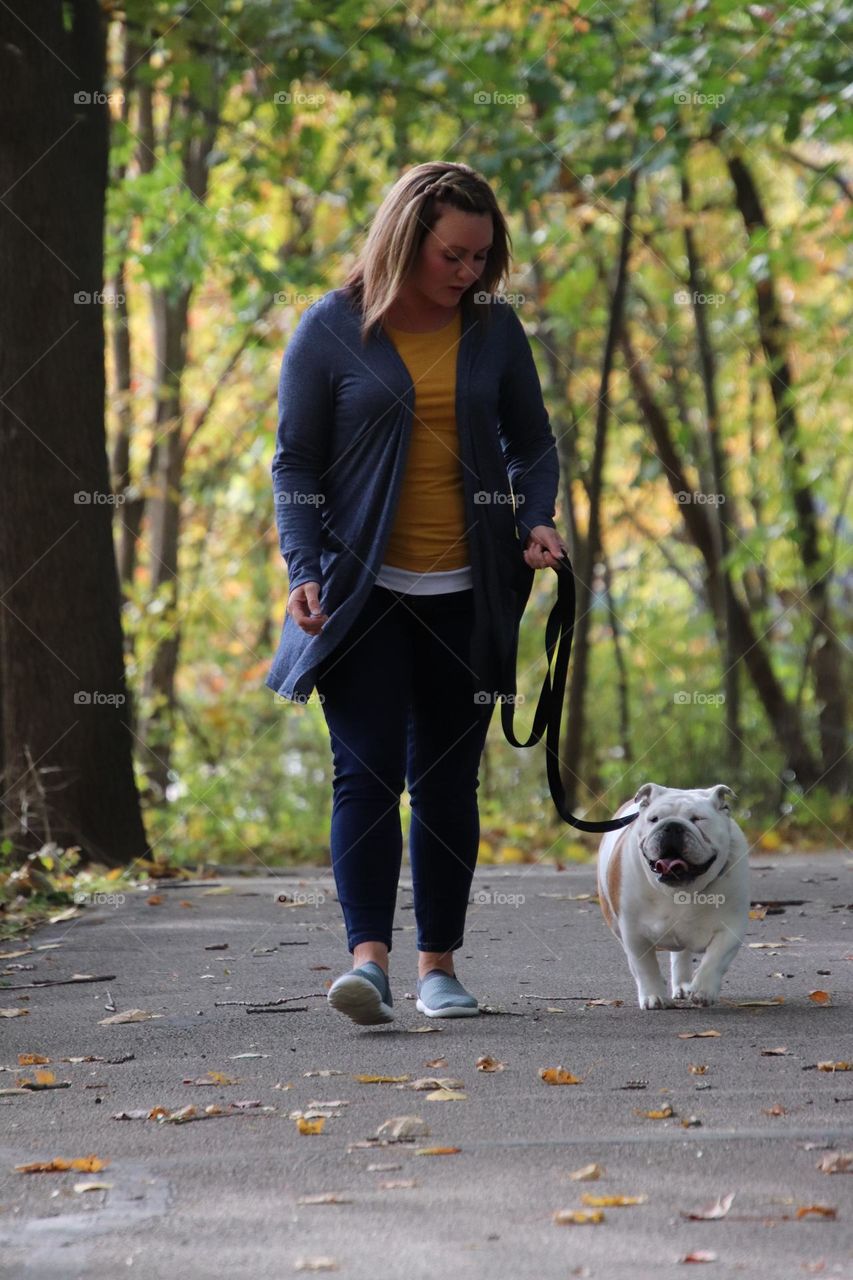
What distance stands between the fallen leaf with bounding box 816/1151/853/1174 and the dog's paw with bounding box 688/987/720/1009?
1506 mm

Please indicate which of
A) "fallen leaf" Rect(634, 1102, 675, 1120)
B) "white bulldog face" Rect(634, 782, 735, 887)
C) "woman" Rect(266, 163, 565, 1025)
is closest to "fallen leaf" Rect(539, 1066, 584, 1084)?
"fallen leaf" Rect(634, 1102, 675, 1120)

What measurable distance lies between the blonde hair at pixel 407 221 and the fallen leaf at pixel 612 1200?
88.6 inches

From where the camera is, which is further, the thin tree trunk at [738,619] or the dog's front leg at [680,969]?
the thin tree trunk at [738,619]

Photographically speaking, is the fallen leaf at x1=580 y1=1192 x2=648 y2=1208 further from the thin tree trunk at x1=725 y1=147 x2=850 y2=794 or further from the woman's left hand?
the thin tree trunk at x1=725 y1=147 x2=850 y2=794

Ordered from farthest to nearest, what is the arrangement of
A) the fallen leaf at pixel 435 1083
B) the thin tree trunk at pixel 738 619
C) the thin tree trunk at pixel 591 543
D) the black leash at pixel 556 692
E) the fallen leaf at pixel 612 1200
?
the thin tree trunk at pixel 738 619
the thin tree trunk at pixel 591 543
the black leash at pixel 556 692
the fallen leaf at pixel 435 1083
the fallen leaf at pixel 612 1200

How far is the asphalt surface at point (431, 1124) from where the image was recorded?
261 cm

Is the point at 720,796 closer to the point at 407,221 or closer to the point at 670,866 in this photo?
the point at 670,866

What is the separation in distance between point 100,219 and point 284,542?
15.1ft

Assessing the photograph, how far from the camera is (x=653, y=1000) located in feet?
14.9

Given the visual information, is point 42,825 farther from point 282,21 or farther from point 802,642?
point 802,642

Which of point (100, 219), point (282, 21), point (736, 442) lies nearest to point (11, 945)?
point (100, 219)

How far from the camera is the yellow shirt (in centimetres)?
426

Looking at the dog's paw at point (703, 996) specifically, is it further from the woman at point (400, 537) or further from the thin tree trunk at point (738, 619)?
the thin tree trunk at point (738, 619)

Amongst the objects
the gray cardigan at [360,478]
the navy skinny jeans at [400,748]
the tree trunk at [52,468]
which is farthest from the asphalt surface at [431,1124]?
the tree trunk at [52,468]
